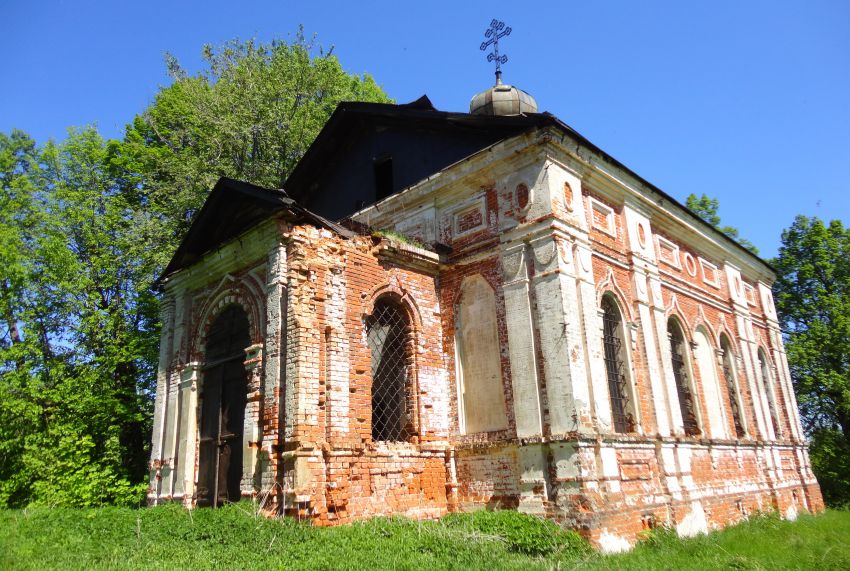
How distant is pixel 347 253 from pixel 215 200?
311 centimetres

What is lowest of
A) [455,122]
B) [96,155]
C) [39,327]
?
[39,327]

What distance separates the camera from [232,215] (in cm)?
1102

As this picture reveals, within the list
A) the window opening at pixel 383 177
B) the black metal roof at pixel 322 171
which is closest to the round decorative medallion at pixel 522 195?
the black metal roof at pixel 322 171

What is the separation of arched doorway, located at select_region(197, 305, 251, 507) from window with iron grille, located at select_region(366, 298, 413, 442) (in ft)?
7.17

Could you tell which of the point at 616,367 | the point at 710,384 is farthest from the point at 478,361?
the point at 710,384

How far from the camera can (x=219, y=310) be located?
11.1 metres

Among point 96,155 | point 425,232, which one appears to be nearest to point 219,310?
point 425,232

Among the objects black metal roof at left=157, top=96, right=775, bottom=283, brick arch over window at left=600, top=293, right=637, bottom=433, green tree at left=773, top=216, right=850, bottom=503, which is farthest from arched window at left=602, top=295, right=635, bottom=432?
green tree at left=773, top=216, right=850, bottom=503

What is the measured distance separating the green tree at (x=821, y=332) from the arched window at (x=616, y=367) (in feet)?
47.6

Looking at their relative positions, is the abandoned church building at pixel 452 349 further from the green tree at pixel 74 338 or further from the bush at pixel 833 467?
the bush at pixel 833 467

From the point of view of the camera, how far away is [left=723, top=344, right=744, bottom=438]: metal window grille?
14586mm

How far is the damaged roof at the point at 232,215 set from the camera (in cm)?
964

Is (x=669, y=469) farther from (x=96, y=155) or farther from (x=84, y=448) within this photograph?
(x=96, y=155)

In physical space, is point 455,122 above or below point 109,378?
above
